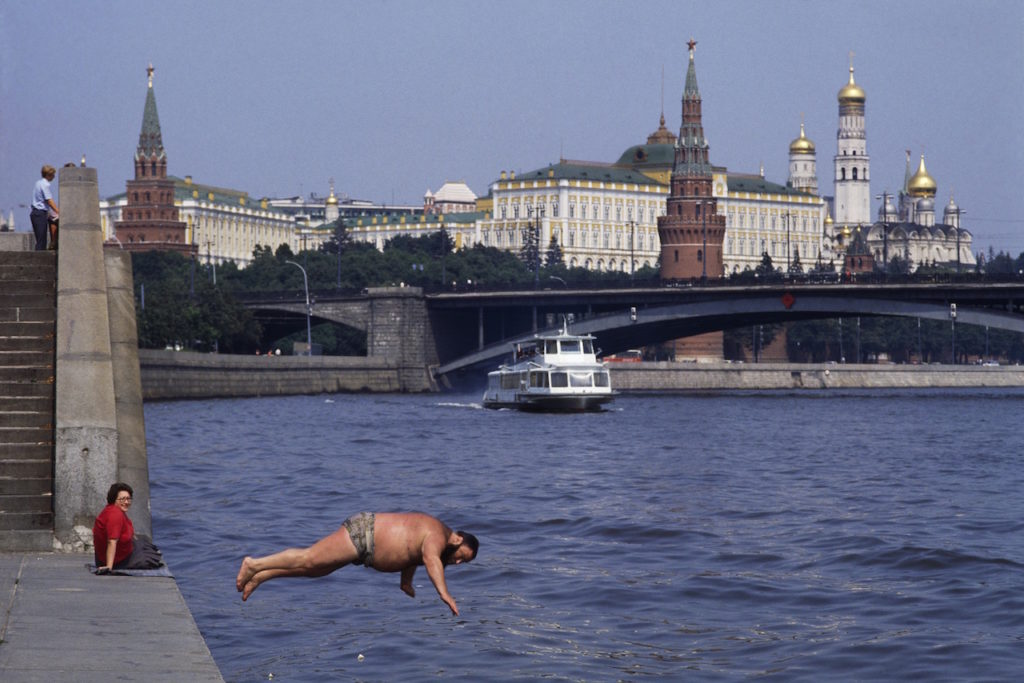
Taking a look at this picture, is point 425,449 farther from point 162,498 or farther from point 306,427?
point 162,498

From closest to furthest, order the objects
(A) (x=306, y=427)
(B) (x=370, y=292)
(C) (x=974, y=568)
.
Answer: (C) (x=974, y=568)
(A) (x=306, y=427)
(B) (x=370, y=292)

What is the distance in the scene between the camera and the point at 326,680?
1418cm

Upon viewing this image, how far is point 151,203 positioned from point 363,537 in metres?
189

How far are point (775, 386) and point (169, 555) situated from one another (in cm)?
8690

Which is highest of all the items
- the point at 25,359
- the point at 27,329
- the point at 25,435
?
the point at 27,329

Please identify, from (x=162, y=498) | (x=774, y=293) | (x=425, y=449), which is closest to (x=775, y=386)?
(x=774, y=293)

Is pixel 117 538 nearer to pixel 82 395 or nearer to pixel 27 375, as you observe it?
pixel 82 395

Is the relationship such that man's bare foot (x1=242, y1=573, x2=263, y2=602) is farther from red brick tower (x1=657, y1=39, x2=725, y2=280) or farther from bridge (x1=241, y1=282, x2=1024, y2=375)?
red brick tower (x1=657, y1=39, x2=725, y2=280)

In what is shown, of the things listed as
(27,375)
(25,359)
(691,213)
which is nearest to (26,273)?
(25,359)

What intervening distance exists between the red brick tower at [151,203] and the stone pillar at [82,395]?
584ft

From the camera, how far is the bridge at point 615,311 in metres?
80.4

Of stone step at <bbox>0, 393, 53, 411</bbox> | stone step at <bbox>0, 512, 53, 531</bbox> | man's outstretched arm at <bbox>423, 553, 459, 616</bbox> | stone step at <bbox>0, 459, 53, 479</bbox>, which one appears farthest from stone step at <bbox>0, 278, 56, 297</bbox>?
man's outstretched arm at <bbox>423, 553, 459, 616</bbox>

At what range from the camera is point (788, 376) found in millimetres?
106312

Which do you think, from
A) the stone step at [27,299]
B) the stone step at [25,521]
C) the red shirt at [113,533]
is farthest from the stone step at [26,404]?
the red shirt at [113,533]
